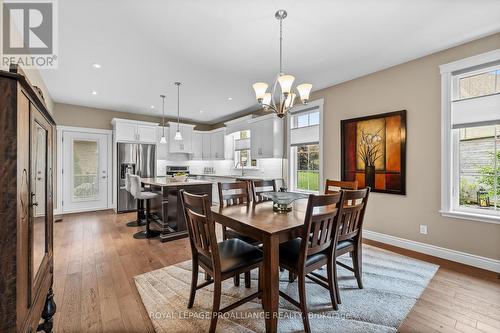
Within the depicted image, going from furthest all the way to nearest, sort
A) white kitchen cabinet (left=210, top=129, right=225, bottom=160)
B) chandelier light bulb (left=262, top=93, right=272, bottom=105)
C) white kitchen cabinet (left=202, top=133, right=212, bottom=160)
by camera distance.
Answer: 1. white kitchen cabinet (left=202, top=133, right=212, bottom=160)
2. white kitchen cabinet (left=210, top=129, right=225, bottom=160)
3. chandelier light bulb (left=262, top=93, right=272, bottom=105)

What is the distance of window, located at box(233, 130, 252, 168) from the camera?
20.3ft

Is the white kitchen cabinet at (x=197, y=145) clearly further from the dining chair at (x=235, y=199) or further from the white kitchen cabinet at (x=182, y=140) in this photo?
the dining chair at (x=235, y=199)

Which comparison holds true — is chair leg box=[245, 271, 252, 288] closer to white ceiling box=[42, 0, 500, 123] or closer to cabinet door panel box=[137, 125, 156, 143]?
white ceiling box=[42, 0, 500, 123]

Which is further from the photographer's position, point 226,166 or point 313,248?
point 226,166

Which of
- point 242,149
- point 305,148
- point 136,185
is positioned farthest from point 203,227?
point 242,149

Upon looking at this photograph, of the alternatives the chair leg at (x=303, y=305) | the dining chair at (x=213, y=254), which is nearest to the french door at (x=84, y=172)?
the dining chair at (x=213, y=254)

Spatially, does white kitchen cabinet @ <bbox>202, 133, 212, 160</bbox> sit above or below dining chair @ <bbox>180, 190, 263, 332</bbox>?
above

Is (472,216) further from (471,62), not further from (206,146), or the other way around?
(206,146)

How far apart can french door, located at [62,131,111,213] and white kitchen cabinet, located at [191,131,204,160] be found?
2334 millimetres

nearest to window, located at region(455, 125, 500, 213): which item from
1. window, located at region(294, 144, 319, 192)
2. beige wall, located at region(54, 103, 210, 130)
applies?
window, located at region(294, 144, 319, 192)

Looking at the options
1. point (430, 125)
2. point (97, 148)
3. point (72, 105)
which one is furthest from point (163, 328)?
point (72, 105)

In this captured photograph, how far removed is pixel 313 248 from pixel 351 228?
0.59 metres

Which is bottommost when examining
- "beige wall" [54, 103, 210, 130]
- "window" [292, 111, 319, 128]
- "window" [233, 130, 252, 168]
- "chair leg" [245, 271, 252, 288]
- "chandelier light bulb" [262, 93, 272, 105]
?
"chair leg" [245, 271, 252, 288]

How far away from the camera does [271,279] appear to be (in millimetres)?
1572
